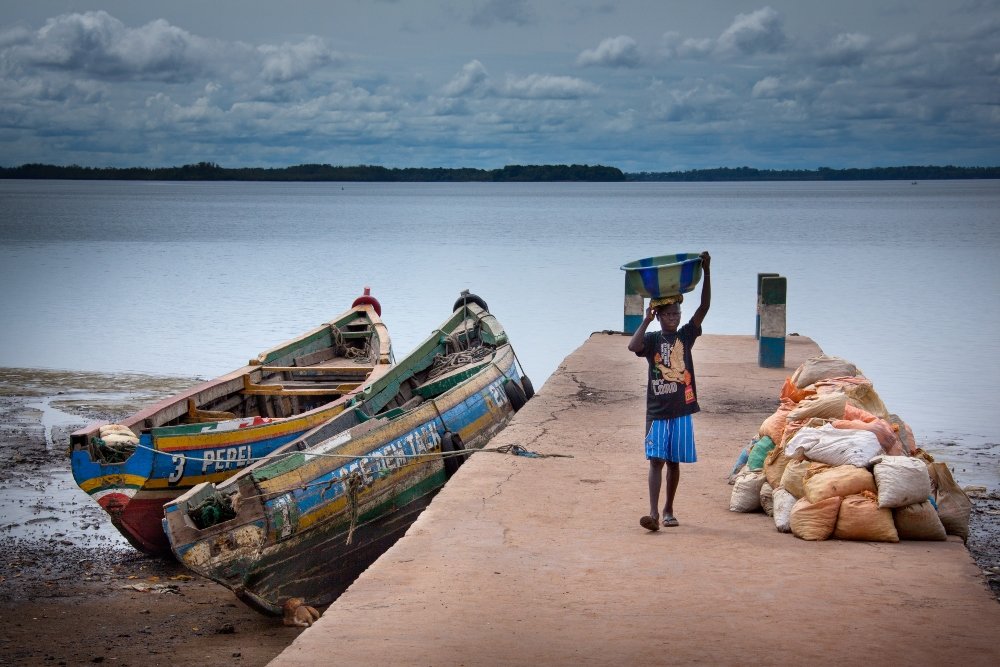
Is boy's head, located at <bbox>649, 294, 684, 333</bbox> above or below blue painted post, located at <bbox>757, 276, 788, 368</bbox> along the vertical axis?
above

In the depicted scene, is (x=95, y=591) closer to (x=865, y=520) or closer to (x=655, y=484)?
(x=655, y=484)

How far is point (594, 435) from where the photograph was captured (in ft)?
33.2

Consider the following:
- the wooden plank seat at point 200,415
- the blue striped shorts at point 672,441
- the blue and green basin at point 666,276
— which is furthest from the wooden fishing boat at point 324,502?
the blue and green basin at point 666,276

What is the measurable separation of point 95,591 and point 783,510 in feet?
18.7

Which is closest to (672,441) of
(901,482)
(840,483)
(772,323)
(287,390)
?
(840,483)

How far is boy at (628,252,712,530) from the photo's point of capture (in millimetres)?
6855

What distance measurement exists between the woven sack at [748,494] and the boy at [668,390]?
79 cm

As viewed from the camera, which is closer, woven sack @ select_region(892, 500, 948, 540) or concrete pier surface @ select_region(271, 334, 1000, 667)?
concrete pier surface @ select_region(271, 334, 1000, 667)

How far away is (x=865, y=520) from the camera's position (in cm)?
663

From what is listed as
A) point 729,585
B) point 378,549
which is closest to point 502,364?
point 378,549

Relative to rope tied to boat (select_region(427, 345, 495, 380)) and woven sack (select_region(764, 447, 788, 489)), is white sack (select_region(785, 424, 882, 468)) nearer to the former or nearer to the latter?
woven sack (select_region(764, 447, 788, 489))

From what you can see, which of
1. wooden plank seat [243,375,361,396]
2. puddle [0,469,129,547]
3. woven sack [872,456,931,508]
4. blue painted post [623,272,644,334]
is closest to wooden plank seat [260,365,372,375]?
wooden plank seat [243,375,361,396]

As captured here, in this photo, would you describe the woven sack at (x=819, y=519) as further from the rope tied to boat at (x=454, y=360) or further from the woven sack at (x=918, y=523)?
the rope tied to boat at (x=454, y=360)

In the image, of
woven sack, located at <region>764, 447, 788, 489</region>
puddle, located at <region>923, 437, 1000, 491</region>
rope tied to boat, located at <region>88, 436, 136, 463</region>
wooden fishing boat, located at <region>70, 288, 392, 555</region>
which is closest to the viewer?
woven sack, located at <region>764, 447, 788, 489</region>
